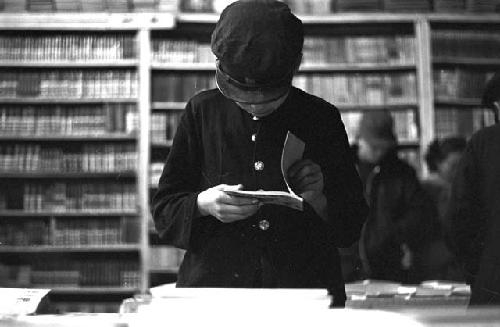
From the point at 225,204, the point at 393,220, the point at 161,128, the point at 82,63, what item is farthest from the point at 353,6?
the point at 225,204

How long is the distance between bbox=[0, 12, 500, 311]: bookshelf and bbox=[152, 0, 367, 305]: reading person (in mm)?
3764

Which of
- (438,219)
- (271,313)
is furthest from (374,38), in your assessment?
(271,313)

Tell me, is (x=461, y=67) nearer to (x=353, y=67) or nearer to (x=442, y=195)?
(x=353, y=67)

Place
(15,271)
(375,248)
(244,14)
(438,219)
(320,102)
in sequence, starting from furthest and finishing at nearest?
(15,271) < (438,219) < (375,248) < (320,102) < (244,14)

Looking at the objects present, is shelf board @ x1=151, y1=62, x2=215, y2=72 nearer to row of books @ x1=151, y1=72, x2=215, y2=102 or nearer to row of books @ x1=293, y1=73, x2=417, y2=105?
row of books @ x1=151, y1=72, x2=215, y2=102

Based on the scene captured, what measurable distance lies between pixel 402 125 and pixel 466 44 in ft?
2.33

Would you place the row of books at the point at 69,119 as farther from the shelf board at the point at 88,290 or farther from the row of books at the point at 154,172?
the shelf board at the point at 88,290

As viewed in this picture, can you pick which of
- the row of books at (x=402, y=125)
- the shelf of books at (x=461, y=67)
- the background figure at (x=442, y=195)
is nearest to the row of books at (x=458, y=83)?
the shelf of books at (x=461, y=67)

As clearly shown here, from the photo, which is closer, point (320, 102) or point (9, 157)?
point (320, 102)

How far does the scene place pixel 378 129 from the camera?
3498mm

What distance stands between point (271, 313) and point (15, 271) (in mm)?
4661

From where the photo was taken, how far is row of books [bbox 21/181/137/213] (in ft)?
17.3

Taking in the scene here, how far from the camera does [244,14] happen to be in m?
1.37

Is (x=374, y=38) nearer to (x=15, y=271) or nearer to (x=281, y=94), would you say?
(x=15, y=271)
